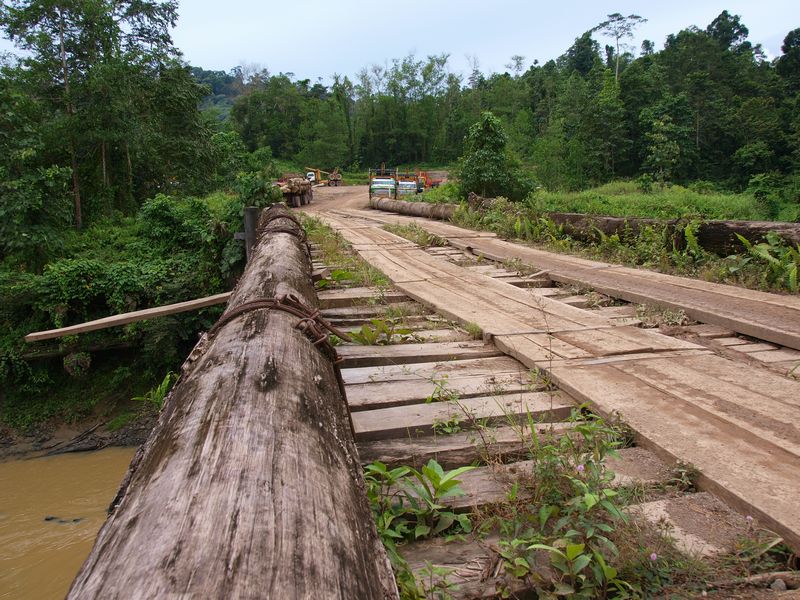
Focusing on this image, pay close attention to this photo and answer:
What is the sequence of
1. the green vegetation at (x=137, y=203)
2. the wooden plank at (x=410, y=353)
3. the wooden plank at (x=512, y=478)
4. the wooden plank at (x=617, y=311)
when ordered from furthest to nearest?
the green vegetation at (x=137, y=203), the wooden plank at (x=617, y=311), the wooden plank at (x=410, y=353), the wooden plank at (x=512, y=478)

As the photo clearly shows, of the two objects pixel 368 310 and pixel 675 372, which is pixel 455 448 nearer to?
pixel 675 372

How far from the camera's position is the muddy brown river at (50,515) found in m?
6.59

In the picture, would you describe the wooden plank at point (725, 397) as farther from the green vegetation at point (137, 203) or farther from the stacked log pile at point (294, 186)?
the stacked log pile at point (294, 186)

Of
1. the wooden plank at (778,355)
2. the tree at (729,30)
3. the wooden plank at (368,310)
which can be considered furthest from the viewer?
the tree at (729,30)

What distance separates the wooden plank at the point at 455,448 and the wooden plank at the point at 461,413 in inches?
1.8

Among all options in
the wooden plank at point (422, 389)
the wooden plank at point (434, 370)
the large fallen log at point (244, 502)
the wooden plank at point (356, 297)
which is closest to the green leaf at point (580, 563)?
the large fallen log at point (244, 502)

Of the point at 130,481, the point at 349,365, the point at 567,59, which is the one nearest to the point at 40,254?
the point at 349,365

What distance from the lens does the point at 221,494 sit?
3.57 ft

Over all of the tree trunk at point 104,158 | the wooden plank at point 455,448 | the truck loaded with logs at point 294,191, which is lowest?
the wooden plank at point 455,448

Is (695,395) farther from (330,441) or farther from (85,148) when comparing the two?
(85,148)

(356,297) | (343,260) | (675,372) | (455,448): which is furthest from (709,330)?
(343,260)

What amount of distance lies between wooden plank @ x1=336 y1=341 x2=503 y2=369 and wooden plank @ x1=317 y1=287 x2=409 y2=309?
124 cm

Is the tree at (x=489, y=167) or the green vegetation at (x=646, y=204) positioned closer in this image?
the tree at (x=489, y=167)

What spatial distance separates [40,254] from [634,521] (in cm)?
1649
